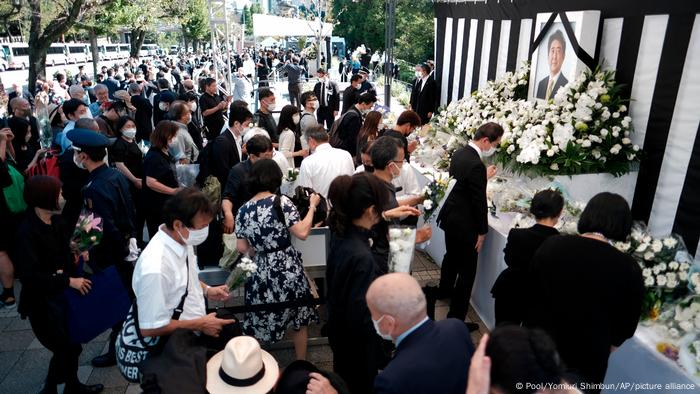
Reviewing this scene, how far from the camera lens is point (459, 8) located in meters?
7.30

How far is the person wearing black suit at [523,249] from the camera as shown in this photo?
8.86ft

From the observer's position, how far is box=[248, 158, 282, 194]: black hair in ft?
9.64

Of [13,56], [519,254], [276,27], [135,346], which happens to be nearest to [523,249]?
[519,254]

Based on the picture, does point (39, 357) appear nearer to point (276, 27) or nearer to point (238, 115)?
point (238, 115)

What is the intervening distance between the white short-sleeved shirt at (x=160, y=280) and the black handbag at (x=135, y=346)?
2.5 inches

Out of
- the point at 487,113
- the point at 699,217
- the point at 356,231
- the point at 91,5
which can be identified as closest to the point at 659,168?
the point at 699,217

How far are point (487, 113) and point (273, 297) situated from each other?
133 inches

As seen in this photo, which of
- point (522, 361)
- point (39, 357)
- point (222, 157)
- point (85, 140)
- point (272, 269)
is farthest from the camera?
point (222, 157)

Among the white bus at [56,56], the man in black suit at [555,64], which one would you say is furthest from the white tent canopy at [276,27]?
the white bus at [56,56]

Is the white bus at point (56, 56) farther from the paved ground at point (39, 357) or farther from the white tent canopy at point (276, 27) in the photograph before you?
the paved ground at point (39, 357)

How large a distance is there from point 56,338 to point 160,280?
1183 mm

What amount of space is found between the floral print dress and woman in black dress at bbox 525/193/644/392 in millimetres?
1581

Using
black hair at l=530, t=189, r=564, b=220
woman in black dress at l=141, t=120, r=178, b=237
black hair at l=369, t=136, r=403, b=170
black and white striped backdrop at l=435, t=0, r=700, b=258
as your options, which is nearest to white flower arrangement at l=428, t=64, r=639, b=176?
black and white striped backdrop at l=435, t=0, r=700, b=258

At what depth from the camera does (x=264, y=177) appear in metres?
2.94
